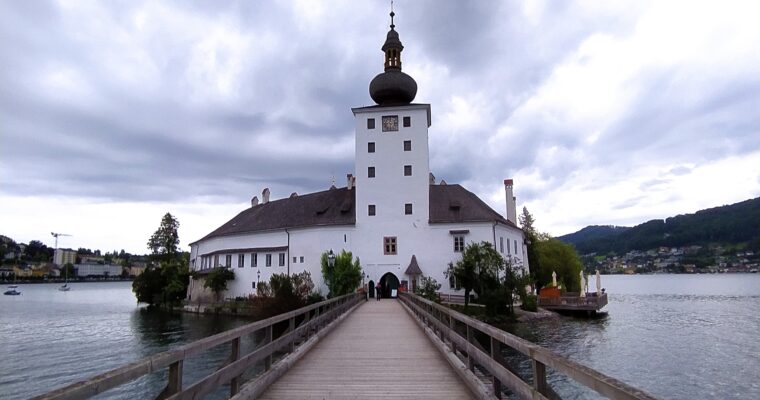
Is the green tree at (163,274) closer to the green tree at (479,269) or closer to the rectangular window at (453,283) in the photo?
the rectangular window at (453,283)

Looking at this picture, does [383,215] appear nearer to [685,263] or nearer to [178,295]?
[178,295]

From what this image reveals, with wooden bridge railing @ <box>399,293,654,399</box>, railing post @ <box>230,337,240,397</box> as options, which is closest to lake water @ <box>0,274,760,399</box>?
railing post @ <box>230,337,240,397</box>

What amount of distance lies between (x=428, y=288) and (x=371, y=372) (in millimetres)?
27537

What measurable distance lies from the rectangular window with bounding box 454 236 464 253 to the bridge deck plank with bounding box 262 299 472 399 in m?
27.5

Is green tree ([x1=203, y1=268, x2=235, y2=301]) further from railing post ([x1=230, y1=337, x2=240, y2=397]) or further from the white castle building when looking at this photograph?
railing post ([x1=230, y1=337, x2=240, y2=397])

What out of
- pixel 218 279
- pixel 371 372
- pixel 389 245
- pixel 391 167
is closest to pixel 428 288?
pixel 389 245

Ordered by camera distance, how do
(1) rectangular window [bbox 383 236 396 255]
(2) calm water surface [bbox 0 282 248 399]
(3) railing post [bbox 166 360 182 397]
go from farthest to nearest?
(1) rectangular window [bbox 383 236 396 255]
(2) calm water surface [bbox 0 282 248 399]
(3) railing post [bbox 166 360 182 397]

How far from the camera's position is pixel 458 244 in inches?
1585

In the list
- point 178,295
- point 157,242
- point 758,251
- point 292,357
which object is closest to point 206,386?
point 292,357

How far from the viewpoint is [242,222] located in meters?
52.1

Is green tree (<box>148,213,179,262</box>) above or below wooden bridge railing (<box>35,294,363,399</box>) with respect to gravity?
above

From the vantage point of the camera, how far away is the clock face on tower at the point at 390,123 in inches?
1673

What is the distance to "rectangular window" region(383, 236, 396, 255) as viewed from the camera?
40875 millimetres

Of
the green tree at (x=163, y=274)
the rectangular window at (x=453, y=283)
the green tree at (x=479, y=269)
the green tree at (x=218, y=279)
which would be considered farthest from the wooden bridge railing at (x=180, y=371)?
the green tree at (x=163, y=274)
